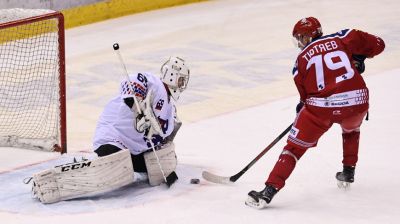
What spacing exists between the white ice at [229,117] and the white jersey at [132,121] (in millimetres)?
283

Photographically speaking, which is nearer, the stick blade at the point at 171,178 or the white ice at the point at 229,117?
the white ice at the point at 229,117

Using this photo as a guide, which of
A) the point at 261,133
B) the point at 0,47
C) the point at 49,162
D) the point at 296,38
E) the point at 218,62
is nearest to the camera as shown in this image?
the point at 296,38

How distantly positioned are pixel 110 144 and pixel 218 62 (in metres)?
3.54

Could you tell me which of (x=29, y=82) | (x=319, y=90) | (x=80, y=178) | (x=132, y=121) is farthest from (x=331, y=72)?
(x=29, y=82)

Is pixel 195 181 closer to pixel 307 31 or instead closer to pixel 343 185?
pixel 343 185

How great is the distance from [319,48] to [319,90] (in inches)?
8.7

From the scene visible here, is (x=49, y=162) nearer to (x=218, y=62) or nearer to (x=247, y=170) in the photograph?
(x=247, y=170)

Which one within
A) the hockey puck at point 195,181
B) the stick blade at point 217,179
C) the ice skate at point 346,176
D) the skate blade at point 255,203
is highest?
the ice skate at point 346,176

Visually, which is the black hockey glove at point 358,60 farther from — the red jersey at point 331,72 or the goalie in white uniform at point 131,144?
the goalie in white uniform at point 131,144

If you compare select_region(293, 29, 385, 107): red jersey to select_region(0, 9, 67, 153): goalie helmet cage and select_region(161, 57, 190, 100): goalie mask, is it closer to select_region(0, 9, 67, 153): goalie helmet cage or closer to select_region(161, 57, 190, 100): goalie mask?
select_region(161, 57, 190, 100): goalie mask

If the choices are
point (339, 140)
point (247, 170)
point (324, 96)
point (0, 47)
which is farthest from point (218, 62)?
point (324, 96)

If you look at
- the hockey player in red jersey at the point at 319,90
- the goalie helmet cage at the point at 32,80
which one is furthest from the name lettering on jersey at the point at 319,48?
the goalie helmet cage at the point at 32,80

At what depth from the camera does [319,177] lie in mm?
5512

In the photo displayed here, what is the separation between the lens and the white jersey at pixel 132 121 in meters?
5.40
